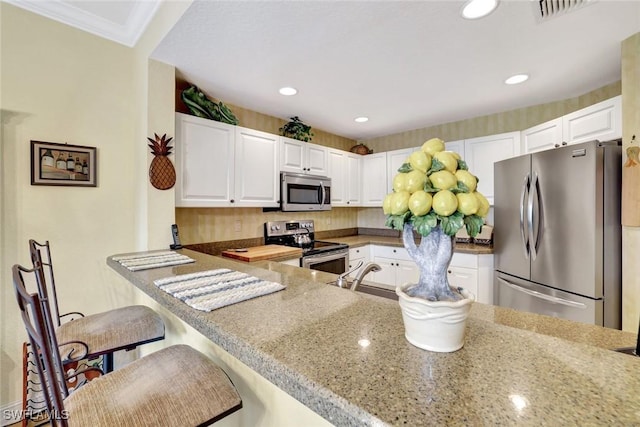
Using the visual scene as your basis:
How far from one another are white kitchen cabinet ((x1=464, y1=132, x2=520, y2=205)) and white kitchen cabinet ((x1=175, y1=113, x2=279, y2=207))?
226cm

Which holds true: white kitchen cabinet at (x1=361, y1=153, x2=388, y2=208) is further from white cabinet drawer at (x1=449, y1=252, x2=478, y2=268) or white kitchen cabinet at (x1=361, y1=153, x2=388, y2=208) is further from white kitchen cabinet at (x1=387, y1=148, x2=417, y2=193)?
white cabinet drawer at (x1=449, y1=252, x2=478, y2=268)

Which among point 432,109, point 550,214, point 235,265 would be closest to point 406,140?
point 432,109

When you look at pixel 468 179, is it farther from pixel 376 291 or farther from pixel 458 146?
pixel 458 146

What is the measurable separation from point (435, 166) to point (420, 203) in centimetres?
9

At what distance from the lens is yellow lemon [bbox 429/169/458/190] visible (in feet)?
1.78

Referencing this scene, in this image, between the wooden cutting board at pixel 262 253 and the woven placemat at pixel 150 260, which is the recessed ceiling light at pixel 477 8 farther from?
the wooden cutting board at pixel 262 253

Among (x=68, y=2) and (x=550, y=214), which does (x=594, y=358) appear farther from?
(x=68, y=2)

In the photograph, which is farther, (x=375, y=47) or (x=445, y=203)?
(x=375, y=47)

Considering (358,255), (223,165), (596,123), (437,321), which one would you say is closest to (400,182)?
(437,321)

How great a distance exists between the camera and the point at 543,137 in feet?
8.34

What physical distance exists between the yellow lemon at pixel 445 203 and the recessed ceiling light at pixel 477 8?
1481 millimetres

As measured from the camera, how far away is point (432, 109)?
9.89 ft

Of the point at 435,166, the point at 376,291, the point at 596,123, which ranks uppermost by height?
the point at 596,123

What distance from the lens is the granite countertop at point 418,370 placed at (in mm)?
404
